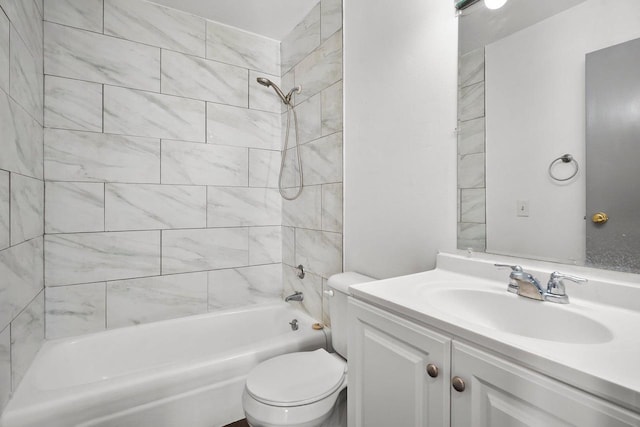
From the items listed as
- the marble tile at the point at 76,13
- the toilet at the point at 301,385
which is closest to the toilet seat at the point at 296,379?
the toilet at the point at 301,385

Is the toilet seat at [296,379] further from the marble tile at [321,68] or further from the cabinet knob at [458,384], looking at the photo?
the marble tile at [321,68]

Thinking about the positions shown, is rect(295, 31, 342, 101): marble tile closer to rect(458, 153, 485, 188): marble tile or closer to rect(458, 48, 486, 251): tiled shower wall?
rect(458, 48, 486, 251): tiled shower wall

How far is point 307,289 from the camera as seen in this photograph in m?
2.17

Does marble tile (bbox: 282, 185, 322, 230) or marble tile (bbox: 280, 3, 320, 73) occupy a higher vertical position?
marble tile (bbox: 280, 3, 320, 73)

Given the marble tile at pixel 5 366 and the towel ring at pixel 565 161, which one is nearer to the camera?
the towel ring at pixel 565 161

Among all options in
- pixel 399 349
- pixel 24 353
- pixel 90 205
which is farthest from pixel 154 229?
pixel 399 349

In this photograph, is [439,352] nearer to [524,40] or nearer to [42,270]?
[524,40]

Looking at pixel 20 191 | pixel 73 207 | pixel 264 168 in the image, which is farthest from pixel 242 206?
pixel 20 191

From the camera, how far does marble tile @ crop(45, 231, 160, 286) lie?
1803mm

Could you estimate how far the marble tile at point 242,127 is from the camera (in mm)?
2225

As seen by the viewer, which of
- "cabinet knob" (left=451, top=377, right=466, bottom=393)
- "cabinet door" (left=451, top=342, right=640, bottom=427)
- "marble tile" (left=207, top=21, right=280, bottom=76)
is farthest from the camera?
"marble tile" (left=207, top=21, right=280, bottom=76)

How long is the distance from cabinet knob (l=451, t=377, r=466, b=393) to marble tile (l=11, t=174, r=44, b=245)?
1.67 metres

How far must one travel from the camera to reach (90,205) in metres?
1.87

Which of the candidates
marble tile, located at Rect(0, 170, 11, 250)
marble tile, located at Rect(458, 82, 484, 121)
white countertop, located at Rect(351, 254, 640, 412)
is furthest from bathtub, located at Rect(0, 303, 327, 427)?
marble tile, located at Rect(458, 82, 484, 121)
